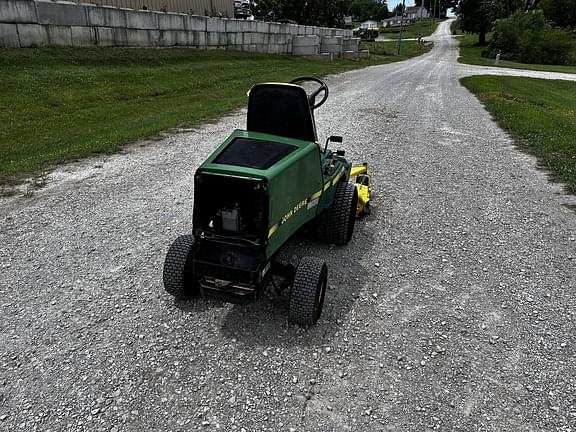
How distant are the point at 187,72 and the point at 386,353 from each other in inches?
754

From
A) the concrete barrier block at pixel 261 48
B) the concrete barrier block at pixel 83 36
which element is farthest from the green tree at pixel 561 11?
the concrete barrier block at pixel 83 36

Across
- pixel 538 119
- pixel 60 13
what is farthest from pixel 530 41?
pixel 60 13

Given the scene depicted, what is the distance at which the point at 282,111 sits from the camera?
183 inches

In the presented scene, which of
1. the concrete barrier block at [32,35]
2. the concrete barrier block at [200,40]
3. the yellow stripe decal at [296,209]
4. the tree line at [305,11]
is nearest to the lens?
the yellow stripe decal at [296,209]

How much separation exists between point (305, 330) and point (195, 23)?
24110 mm

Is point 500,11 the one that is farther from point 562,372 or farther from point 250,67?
point 562,372

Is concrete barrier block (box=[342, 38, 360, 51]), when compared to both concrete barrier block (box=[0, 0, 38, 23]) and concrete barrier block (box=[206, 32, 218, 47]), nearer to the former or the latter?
concrete barrier block (box=[206, 32, 218, 47])

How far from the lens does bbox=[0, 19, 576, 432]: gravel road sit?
3291 mm

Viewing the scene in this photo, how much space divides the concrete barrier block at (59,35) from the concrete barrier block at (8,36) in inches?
53.8

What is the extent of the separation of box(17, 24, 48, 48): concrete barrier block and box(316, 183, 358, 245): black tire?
16841mm

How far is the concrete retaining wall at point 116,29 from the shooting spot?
16.8m

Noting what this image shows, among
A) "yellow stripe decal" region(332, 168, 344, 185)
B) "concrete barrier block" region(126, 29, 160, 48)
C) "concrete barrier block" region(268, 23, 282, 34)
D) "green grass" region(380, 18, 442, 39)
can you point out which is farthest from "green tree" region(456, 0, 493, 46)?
"yellow stripe decal" region(332, 168, 344, 185)

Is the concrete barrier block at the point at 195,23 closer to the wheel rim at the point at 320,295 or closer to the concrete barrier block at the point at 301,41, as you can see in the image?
the concrete barrier block at the point at 301,41

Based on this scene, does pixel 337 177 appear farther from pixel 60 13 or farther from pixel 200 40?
pixel 200 40
